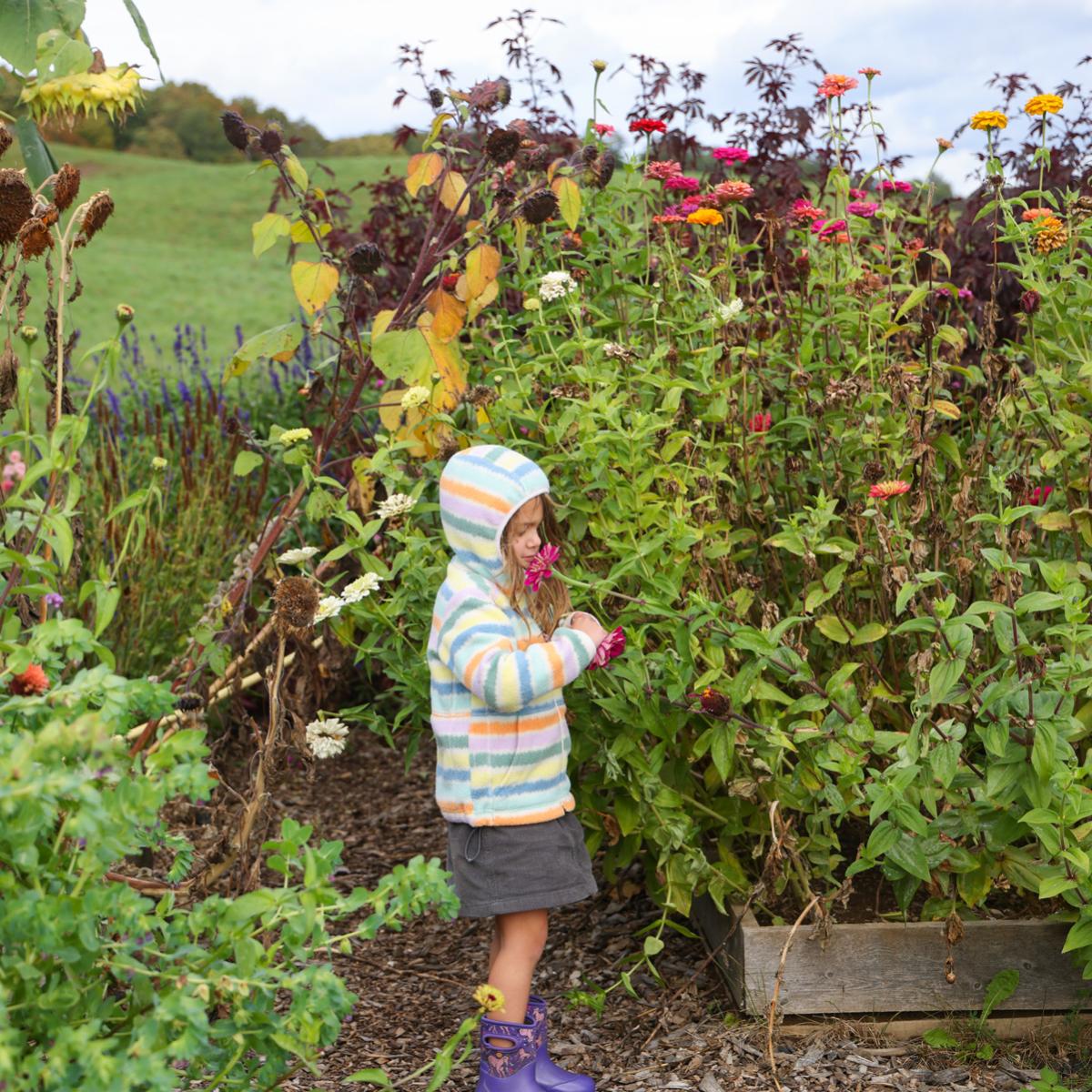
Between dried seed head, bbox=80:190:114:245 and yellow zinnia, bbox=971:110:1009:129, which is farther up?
yellow zinnia, bbox=971:110:1009:129

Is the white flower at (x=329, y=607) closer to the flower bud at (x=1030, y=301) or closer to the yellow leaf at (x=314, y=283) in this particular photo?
the yellow leaf at (x=314, y=283)

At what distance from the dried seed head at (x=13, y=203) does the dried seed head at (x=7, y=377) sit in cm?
20

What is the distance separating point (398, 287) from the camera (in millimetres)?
4801

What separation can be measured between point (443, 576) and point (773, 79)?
2309 mm

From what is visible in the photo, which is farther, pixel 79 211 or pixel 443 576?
pixel 443 576

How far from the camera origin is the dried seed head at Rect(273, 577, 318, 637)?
245 cm

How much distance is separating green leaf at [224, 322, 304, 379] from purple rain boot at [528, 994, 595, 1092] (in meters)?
1.64

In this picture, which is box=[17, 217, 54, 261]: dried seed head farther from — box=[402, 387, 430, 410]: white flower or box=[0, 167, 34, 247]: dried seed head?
box=[402, 387, 430, 410]: white flower

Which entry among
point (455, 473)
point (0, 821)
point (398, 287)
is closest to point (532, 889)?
point (455, 473)

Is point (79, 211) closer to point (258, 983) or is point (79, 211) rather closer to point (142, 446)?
point (258, 983)

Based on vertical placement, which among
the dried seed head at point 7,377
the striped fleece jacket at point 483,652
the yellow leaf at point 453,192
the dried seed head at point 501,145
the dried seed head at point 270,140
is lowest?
the striped fleece jacket at point 483,652

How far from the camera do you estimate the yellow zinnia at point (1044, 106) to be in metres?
3.05

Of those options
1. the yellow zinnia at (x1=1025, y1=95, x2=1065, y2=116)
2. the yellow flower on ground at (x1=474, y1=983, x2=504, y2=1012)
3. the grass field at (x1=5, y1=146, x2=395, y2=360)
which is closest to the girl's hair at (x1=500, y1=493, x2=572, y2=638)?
the yellow flower on ground at (x1=474, y1=983, x2=504, y2=1012)

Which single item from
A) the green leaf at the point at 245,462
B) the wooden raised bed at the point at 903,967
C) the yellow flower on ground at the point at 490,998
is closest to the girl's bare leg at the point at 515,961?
the yellow flower on ground at the point at 490,998
